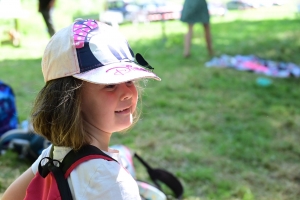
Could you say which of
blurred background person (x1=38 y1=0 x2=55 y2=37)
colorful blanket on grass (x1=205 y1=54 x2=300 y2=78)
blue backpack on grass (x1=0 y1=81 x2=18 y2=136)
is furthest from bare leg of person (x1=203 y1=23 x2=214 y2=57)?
blue backpack on grass (x1=0 y1=81 x2=18 y2=136)

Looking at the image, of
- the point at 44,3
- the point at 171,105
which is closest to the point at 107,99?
the point at 171,105

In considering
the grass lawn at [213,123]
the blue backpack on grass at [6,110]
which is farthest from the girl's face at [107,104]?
the blue backpack on grass at [6,110]

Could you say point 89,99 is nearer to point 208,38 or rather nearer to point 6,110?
point 6,110

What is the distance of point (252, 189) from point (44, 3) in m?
2.65

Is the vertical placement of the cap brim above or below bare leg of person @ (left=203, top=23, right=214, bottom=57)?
above

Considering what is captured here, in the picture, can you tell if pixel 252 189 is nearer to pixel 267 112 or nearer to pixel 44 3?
pixel 267 112

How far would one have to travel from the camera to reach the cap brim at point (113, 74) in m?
1.06

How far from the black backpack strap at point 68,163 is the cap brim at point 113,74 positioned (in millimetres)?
194

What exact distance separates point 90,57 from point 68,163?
0.30 meters

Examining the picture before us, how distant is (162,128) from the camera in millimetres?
3420

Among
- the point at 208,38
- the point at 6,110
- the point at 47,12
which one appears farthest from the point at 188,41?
the point at 6,110

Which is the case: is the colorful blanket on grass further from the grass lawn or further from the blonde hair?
the blonde hair

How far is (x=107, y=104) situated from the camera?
3.74ft

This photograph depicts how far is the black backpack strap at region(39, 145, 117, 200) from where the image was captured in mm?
1048
